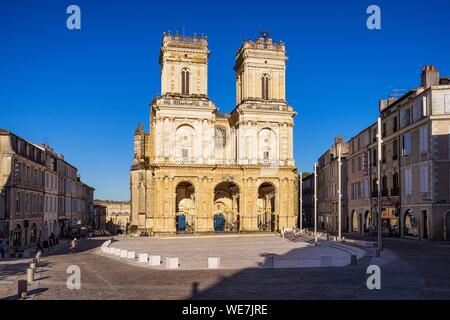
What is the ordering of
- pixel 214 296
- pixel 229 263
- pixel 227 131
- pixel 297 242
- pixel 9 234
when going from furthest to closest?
pixel 227 131, pixel 297 242, pixel 9 234, pixel 229 263, pixel 214 296

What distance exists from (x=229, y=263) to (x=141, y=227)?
43.1m

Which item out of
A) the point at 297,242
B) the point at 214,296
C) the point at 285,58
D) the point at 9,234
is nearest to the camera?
the point at 214,296

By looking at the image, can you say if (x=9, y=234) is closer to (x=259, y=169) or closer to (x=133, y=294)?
(x=133, y=294)

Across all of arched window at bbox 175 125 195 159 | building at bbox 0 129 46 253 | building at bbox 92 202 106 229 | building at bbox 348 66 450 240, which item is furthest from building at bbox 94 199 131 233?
building at bbox 348 66 450 240

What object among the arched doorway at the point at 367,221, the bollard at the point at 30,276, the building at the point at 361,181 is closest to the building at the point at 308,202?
the building at the point at 361,181

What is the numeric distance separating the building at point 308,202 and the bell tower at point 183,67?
34380 millimetres

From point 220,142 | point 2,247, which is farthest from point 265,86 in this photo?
point 2,247

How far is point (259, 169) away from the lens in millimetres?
66062

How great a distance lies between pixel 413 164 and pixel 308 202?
49.8 meters

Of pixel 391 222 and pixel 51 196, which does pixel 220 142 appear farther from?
pixel 391 222

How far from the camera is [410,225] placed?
48906 mm

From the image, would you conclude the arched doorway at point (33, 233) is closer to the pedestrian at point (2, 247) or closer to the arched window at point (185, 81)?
the pedestrian at point (2, 247)

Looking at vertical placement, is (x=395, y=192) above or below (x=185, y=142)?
below
